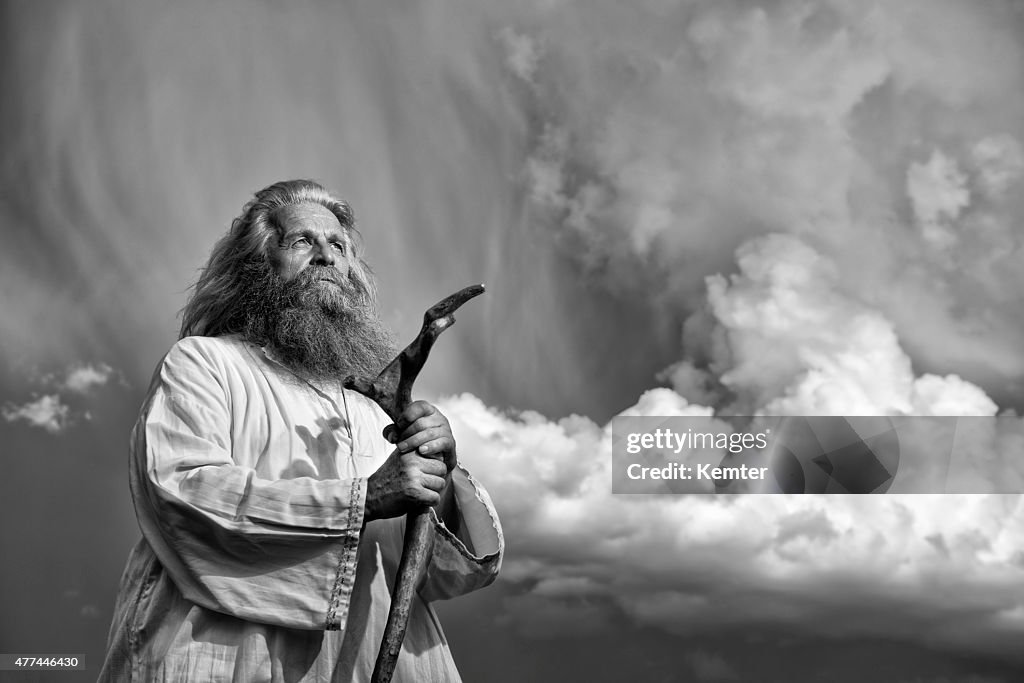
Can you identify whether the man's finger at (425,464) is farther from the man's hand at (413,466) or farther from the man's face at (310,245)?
the man's face at (310,245)

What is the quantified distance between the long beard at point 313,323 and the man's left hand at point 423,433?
0.41 m

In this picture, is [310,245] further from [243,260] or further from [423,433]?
[423,433]

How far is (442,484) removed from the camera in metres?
1.81

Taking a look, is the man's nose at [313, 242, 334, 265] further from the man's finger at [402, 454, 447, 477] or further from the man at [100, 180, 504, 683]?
the man's finger at [402, 454, 447, 477]

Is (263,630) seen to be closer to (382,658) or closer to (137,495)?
(382,658)

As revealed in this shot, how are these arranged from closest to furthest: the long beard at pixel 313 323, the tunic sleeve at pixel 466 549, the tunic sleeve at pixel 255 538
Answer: the tunic sleeve at pixel 255 538
the tunic sleeve at pixel 466 549
the long beard at pixel 313 323

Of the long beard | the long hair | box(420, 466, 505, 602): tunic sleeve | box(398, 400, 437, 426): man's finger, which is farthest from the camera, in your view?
the long hair

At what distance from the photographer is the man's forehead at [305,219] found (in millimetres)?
2357

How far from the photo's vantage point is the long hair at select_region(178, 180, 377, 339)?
235cm

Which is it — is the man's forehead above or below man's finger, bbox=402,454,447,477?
above

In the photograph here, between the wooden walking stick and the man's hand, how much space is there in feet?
0.11

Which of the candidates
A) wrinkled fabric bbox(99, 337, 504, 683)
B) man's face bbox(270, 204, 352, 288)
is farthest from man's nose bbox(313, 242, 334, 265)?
wrinkled fabric bbox(99, 337, 504, 683)

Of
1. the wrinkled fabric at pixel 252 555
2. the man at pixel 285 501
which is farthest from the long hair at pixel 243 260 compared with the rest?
the wrinkled fabric at pixel 252 555

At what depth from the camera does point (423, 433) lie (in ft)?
5.93
